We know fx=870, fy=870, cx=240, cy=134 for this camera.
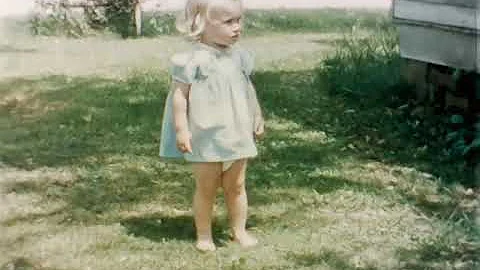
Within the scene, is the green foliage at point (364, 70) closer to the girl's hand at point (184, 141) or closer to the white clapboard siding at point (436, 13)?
the white clapboard siding at point (436, 13)

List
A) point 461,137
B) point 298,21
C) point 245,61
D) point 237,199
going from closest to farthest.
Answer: point 245,61, point 237,199, point 461,137, point 298,21

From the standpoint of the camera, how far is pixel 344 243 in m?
4.09

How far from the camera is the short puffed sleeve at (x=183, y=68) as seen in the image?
3.70 meters

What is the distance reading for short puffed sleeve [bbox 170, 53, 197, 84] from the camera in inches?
145

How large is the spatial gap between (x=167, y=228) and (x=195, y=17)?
1156 millimetres

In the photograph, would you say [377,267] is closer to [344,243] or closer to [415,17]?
[344,243]

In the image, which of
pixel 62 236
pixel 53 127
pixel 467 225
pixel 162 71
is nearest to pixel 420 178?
pixel 467 225

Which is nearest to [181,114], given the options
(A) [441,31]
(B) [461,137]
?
(B) [461,137]

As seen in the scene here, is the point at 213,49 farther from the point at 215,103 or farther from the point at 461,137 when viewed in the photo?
the point at 461,137

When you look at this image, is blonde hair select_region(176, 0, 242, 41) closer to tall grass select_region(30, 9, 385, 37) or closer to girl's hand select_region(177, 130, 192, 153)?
girl's hand select_region(177, 130, 192, 153)

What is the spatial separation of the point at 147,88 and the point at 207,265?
3.83 m

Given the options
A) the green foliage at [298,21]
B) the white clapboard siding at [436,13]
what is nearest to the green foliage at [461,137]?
the white clapboard siding at [436,13]

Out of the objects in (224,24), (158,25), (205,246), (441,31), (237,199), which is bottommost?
(158,25)

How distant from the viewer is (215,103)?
3729mm
